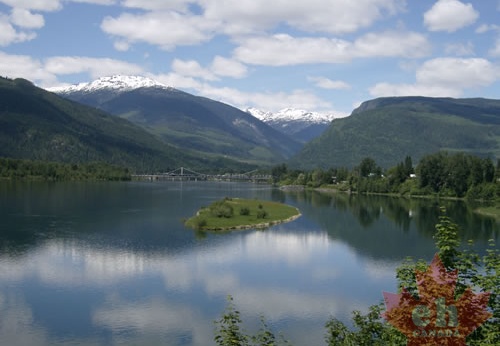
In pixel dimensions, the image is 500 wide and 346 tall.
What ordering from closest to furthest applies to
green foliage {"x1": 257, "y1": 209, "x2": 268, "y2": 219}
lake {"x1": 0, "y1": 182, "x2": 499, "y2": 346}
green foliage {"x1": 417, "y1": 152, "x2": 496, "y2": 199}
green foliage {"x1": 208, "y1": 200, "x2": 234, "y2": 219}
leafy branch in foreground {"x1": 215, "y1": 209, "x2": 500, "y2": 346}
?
1. leafy branch in foreground {"x1": 215, "y1": 209, "x2": 500, "y2": 346}
2. lake {"x1": 0, "y1": 182, "x2": 499, "y2": 346}
3. green foliage {"x1": 208, "y1": 200, "x2": 234, "y2": 219}
4. green foliage {"x1": 257, "y1": 209, "x2": 268, "y2": 219}
5. green foliage {"x1": 417, "y1": 152, "x2": 496, "y2": 199}

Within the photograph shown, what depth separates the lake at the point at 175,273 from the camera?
126 ft

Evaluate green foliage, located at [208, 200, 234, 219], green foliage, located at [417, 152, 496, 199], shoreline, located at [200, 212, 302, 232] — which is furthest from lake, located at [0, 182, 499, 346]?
green foliage, located at [417, 152, 496, 199]

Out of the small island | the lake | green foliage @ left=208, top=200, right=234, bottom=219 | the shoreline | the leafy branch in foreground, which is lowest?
the lake

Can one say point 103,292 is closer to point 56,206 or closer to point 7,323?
point 7,323

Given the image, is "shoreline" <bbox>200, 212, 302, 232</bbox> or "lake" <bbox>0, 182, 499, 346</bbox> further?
"shoreline" <bbox>200, 212, 302, 232</bbox>

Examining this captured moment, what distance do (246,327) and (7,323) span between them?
694 inches

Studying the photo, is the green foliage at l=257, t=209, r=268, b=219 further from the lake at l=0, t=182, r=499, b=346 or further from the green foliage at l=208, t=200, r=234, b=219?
the lake at l=0, t=182, r=499, b=346

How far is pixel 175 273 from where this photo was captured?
181 ft

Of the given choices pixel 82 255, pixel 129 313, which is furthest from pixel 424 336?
pixel 82 255

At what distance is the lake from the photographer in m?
38.3

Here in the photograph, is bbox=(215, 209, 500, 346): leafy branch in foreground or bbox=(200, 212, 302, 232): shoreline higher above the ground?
bbox=(215, 209, 500, 346): leafy branch in foreground

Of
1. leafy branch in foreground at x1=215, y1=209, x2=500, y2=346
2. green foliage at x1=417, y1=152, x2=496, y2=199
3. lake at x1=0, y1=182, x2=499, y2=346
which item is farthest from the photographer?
green foliage at x1=417, y1=152, x2=496, y2=199

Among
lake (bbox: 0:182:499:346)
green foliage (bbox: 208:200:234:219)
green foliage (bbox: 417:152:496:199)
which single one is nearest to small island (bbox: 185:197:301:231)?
green foliage (bbox: 208:200:234:219)

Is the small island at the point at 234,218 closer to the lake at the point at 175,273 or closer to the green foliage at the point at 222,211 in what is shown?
the green foliage at the point at 222,211
